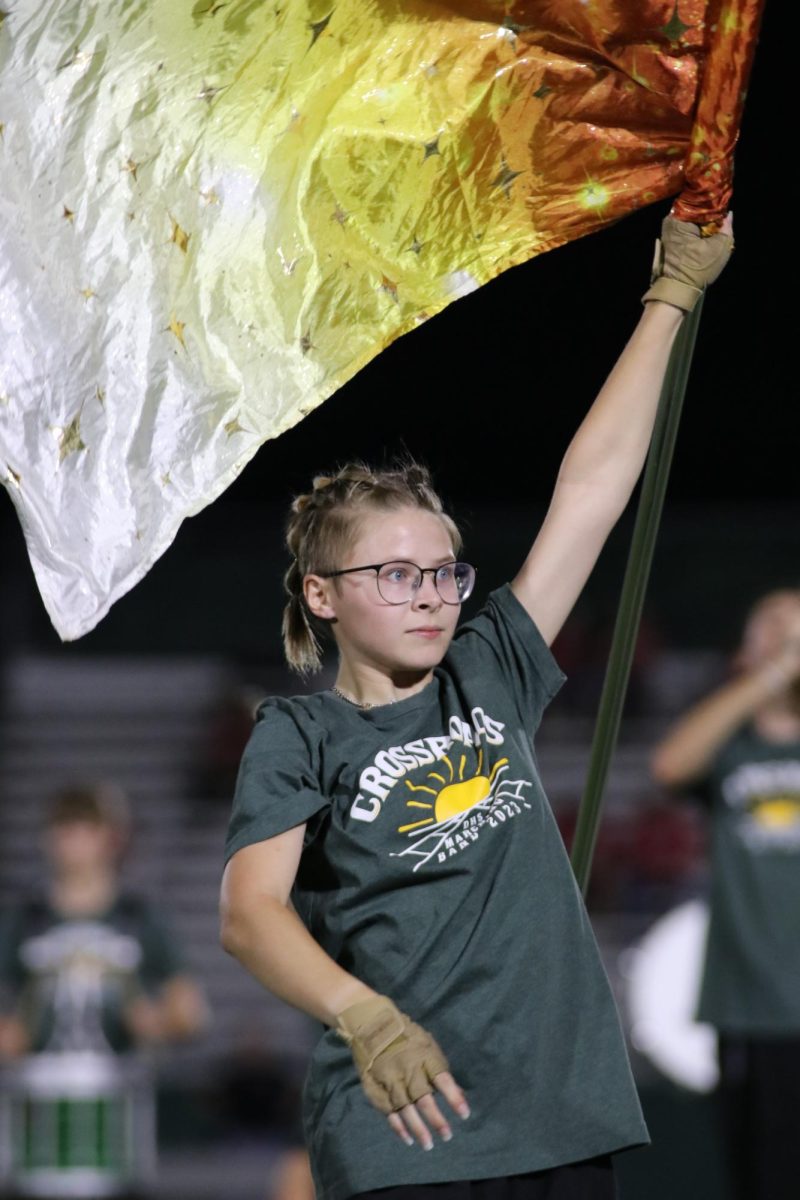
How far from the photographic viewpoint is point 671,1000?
6371mm

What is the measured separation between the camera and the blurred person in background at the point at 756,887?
452 centimetres

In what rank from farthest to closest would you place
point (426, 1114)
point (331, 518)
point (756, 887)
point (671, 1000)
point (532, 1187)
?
point (671, 1000)
point (756, 887)
point (331, 518)
point (532, 1187)
point (426, 1114)

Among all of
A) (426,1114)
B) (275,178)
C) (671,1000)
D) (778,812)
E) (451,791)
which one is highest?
(275,178)

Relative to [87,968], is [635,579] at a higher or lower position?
higher

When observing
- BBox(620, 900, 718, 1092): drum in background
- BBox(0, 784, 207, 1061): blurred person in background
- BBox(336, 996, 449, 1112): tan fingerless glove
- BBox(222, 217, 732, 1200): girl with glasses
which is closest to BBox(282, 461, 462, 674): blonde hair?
BBox(222, 217, 732, 1200): girl with glasses

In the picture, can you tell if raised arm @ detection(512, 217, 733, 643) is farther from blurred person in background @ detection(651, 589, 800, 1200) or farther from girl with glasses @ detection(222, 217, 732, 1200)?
blurred person in background @ detection(651, 589, 800, 1200)

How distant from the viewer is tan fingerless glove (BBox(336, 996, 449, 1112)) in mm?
1992

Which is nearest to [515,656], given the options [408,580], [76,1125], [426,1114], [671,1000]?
[408,580]

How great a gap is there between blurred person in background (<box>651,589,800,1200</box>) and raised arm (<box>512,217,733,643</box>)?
7.47 feet

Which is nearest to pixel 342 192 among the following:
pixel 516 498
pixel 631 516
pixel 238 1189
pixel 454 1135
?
pixel 454 1135

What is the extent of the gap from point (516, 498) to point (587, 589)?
1832mm

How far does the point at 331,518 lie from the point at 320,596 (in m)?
0.11

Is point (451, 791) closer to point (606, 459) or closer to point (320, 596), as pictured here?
point (320, 596)

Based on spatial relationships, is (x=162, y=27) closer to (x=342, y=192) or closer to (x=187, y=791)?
(x=342, y=192)
